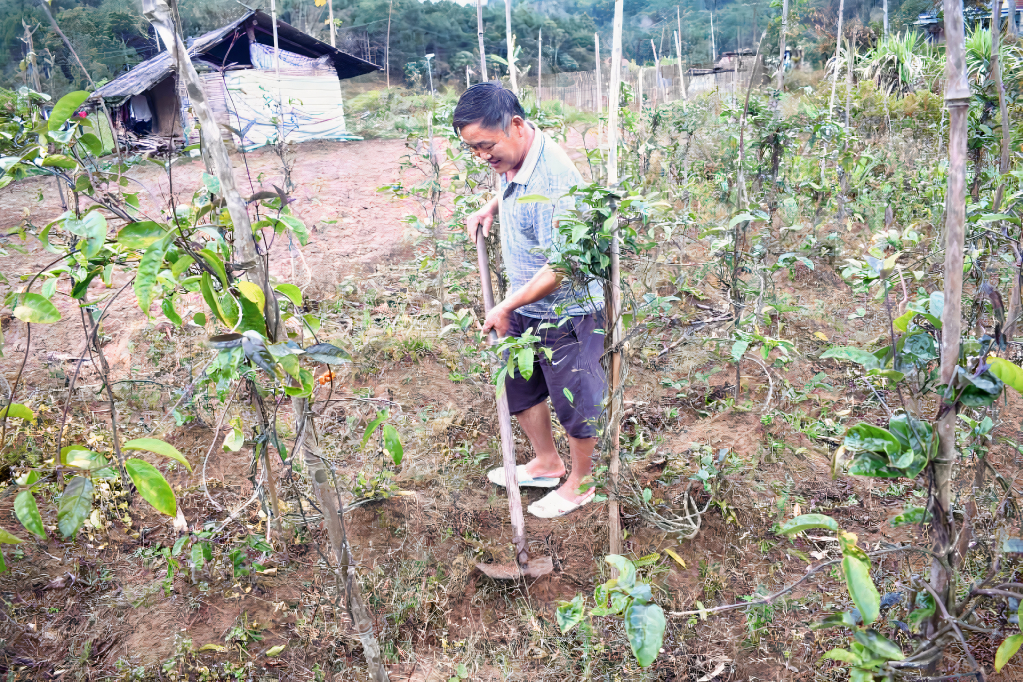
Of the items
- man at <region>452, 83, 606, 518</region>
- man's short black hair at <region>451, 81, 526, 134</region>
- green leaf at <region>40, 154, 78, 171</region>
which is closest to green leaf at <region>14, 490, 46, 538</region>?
green leaf at <region>40, 154, 78, 171</region>

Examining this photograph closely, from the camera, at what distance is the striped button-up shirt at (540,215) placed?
1998 millimetres

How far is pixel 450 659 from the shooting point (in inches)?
73.2

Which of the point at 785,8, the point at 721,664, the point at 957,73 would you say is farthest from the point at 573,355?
the point at 785,8

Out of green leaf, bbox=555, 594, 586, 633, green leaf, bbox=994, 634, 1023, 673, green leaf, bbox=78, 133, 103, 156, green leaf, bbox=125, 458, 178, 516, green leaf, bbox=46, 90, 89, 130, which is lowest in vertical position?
green leaf, bbox=555, 594, 586, 633

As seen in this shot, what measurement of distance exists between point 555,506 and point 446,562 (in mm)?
474

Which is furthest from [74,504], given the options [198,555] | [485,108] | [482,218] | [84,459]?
[482,218]

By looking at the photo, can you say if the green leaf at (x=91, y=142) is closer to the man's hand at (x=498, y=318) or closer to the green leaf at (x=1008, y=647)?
the man's hand at (x=498, y=318)

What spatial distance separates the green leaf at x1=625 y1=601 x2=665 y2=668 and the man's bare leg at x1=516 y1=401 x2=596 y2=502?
1.31 meters

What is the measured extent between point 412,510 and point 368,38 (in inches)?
812

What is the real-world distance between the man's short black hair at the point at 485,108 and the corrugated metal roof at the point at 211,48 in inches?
338

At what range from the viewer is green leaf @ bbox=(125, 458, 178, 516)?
0.96m

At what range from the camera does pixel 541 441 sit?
8.43ft

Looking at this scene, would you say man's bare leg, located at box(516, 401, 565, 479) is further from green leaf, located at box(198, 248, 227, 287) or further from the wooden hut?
the wooden hut

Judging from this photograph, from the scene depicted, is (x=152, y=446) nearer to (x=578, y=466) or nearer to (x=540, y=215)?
(x=540, y=215)
